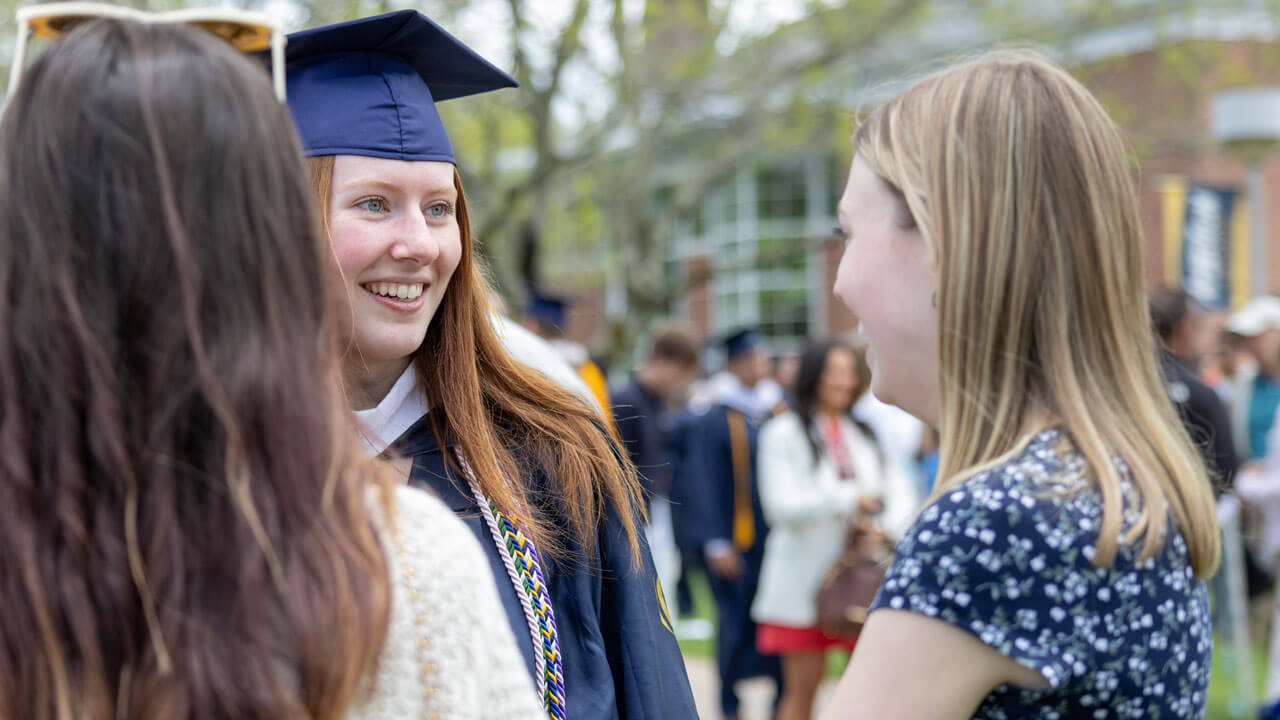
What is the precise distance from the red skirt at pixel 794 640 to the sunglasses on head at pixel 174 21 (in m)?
4.78

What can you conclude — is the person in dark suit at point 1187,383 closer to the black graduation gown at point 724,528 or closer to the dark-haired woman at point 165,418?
the black graduation gown at point 724,528

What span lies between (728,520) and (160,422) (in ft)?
20.9

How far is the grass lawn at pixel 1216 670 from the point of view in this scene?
20.8ft

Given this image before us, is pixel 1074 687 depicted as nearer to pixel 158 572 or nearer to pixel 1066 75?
pixel 1066 75

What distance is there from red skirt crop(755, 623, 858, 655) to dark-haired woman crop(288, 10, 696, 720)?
384 cm

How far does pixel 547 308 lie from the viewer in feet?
24.9

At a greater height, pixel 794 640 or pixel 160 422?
pixel 160 422

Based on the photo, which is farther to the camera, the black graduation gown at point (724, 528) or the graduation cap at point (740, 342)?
the graduation cap at point (740, 342)

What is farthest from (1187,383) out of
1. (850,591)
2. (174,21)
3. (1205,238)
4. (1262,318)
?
(174,21)

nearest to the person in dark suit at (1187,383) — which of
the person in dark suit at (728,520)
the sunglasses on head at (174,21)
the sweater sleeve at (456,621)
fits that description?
the person in dark suit at (728,520)

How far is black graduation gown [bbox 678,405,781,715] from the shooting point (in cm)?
640

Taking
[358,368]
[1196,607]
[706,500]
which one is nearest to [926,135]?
[1196,607]

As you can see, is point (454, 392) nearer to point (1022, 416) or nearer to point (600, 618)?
point (600, 618)

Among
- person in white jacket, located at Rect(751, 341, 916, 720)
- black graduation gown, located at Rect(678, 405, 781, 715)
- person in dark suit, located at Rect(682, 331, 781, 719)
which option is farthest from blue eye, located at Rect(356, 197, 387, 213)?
person in dark suit, located at Rect(682, 331, 781, 719)
